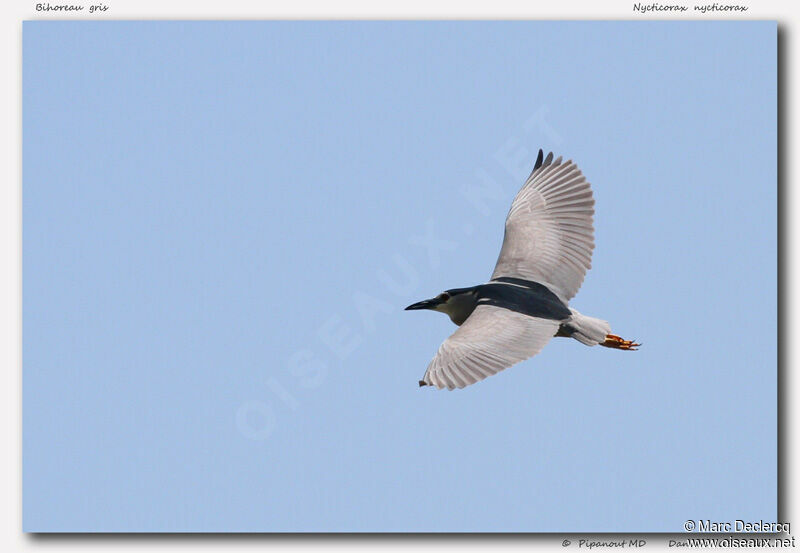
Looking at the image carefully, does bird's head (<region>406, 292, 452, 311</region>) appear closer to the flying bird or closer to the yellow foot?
the flying bird

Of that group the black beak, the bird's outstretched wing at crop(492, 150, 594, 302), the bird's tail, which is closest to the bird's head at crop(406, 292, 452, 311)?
the black beak

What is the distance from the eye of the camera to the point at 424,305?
1284 cm

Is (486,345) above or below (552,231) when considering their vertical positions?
below

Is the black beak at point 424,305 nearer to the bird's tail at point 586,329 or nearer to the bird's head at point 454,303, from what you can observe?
the bird's head at point 454,303

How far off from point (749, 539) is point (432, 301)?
416 cm

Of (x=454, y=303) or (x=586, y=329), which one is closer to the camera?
(x=586, y=329)

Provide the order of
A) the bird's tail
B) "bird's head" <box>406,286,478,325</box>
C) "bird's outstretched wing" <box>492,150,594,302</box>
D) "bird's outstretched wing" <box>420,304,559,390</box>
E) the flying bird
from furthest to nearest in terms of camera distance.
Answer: "bird's outstretched wing" <box>492,150,594,302</box>, "bird's head" <box>406,286,478,325</box>, the bird's tail, the flying bird, "bird's outstretched wing" <box>420,304,559,390</box>

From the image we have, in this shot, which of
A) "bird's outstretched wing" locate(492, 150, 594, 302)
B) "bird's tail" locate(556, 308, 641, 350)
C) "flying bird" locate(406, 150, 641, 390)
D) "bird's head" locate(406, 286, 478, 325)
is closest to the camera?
Answer: "flying bird" locate(406, 150, 641, 390)

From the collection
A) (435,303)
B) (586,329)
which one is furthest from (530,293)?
(435,303)

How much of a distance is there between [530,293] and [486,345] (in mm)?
1284

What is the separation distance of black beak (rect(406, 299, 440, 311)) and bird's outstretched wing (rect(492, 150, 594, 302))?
0.80 meters

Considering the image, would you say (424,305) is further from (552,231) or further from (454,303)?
(552,231)

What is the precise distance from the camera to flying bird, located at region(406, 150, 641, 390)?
10.9 meters
